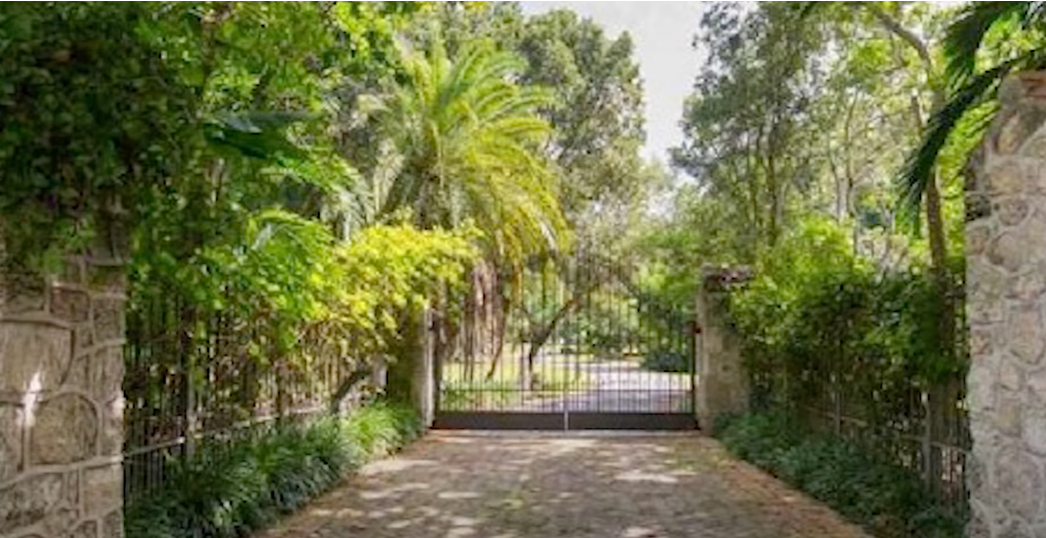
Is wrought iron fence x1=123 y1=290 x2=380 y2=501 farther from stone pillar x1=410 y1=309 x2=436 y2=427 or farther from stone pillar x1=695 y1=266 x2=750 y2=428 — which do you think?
stone pillar x1=695 y1=266 x2=750 y2=428

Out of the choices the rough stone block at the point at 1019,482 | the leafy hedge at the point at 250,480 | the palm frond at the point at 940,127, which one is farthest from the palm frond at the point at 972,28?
the leafy hedge at the point at 250,480

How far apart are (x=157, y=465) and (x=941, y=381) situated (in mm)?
5553

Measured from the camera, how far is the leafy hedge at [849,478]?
7.48 meters

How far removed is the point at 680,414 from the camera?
15898 millimetres

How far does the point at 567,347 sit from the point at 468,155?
405cm

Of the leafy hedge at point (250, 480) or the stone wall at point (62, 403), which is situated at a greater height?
the stone wall at point (62, 403)

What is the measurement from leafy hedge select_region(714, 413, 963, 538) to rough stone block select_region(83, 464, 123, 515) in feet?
16.6

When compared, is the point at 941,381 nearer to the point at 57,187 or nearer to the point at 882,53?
the point at 57,187

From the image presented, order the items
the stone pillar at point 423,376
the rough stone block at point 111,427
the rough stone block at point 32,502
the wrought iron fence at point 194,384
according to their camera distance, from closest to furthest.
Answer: the rough stone block at point 32,502, the rough stone block at point 111,427, the wrought iron fence at point 194,384, the stone pillar at point 423,376

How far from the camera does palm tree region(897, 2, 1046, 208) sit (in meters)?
6.89

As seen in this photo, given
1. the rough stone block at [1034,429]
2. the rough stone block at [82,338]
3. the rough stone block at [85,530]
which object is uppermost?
the rough stone block at [82,338]

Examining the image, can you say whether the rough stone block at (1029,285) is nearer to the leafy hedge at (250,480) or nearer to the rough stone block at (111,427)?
the rough stone block at (111,427)

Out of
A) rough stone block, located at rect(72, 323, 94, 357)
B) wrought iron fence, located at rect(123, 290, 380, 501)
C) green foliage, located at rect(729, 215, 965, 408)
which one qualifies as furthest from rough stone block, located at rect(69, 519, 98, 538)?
green foliage, located at rect(729, 215, 965, 408)

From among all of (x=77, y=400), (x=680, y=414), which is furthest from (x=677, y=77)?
(x=77, y=400)
